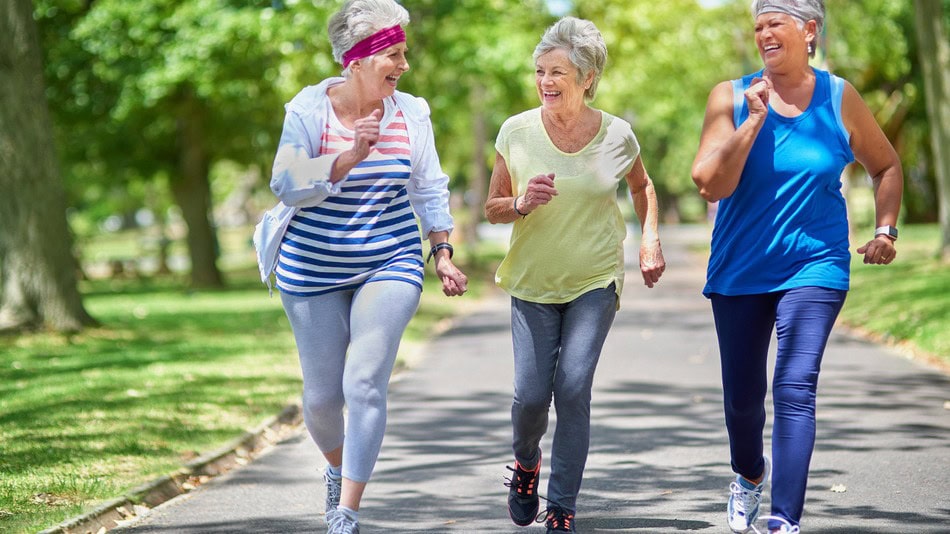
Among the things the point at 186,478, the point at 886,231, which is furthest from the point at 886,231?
the point at 186,478

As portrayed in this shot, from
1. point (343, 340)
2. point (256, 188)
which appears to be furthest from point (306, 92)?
point (256, 188)

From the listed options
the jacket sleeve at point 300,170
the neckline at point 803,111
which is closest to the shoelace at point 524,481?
the jacket sleeve at point 300,170

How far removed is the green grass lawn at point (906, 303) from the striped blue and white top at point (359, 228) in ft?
25.9

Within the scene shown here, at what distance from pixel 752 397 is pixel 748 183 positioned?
0.81m

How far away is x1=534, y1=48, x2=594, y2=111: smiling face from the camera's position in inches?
200

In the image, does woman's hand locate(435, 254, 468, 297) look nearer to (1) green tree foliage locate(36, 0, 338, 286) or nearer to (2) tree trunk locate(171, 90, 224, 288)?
(1) green tree foliage locate(36, 0, 338, 286)

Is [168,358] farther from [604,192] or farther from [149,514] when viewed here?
[604,192]

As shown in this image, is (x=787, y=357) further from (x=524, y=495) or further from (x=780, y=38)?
(x=524, y=495)

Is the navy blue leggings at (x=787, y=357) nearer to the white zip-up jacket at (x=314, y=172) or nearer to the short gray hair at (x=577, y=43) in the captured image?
the short gray hair at (x=577, y=43)

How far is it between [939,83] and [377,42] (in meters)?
18.4

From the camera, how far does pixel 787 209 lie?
4.85 m

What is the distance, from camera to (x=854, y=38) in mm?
32625

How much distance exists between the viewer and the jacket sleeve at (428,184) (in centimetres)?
511

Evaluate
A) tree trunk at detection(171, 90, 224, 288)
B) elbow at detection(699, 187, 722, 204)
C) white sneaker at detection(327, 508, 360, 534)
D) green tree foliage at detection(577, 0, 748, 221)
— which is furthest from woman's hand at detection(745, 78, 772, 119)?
green tree foliage at detection(577, 0, 748, 221)
